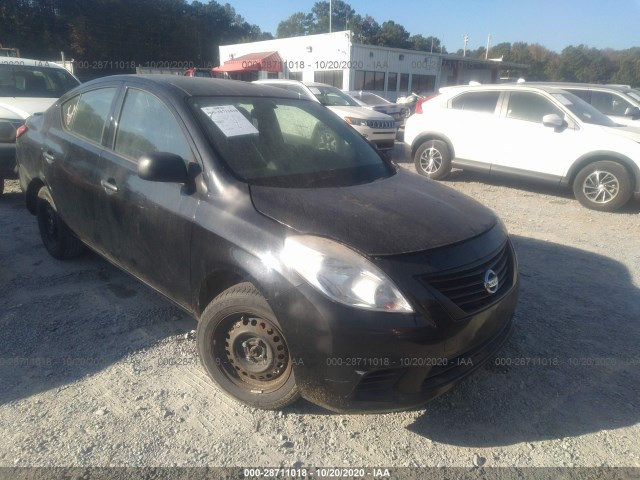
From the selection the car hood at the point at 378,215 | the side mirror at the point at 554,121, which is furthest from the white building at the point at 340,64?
the car hood at the point at 378,215

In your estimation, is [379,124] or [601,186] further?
[379,124]

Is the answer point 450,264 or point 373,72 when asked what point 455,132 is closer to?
point 450,264

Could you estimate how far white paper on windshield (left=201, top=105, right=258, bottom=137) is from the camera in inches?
109

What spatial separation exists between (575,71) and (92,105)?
73.3 metres

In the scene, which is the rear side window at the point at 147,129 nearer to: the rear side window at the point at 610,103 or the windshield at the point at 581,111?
the windshield at the point at 581,111

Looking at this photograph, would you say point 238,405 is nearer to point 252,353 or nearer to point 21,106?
point 252,353

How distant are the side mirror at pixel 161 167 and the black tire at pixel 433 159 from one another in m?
6.42

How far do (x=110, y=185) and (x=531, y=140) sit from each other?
623cm

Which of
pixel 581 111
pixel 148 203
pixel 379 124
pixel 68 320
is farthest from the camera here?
pixel 379 124

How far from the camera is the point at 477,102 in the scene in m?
7.79

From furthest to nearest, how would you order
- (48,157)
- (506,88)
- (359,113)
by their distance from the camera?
(359,113)
(506,88)
(48,157)

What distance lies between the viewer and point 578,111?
6934 mm

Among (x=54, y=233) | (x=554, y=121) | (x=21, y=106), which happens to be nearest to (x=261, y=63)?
(x=21, y=106)

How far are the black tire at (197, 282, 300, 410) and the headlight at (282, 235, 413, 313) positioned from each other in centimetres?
Result: 30
